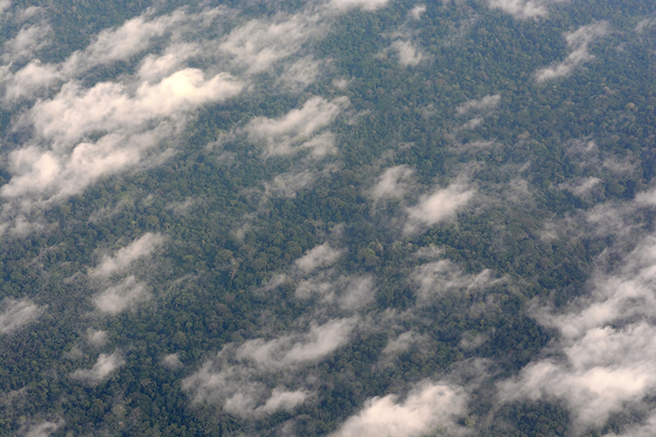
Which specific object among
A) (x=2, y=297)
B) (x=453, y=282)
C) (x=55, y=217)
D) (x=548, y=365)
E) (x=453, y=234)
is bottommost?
(x=548, y=365)

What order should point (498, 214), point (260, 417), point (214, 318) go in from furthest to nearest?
point (498, 214) < point (214, 318) < point (260, 417)

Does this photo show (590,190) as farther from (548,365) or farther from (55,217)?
(55,217)

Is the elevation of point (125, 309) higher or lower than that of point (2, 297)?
lower

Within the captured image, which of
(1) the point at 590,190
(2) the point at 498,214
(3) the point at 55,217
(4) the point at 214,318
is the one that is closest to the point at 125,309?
(4) the point at 214,318

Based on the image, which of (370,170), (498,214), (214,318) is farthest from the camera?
(370,170)

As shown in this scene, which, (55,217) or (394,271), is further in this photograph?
(55,217)

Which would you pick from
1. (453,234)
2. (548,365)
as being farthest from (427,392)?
(453,234)

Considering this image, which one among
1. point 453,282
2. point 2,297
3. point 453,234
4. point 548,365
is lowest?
point 548,365

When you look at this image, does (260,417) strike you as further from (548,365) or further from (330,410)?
(548,365)

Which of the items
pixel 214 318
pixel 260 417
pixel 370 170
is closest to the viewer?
pixel 260 417
